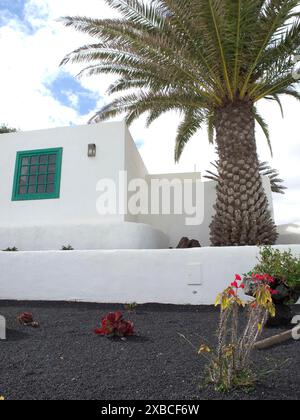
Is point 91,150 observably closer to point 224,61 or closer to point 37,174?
point 37,174

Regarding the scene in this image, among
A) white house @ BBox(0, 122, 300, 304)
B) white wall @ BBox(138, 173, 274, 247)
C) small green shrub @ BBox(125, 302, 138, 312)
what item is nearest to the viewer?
small green shrub @ BBox(125, 302, 138, 312)

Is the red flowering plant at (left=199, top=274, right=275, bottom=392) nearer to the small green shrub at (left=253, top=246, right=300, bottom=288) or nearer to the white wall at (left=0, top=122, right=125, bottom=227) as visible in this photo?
the small green shrub at (left=253, top=246, right=300, bottom=288)

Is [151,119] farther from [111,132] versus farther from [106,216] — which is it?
[106,216]

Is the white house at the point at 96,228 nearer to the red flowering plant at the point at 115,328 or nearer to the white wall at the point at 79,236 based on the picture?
the white wall at the point at 79,236

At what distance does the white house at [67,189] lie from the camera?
8758 mm

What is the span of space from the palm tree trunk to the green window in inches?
186

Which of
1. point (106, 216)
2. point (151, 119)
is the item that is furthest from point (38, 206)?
point (151, 119)

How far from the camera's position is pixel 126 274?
6.75 m

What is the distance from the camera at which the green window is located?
970cm

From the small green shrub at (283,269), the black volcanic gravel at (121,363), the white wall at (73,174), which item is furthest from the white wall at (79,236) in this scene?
the small green shrub at (283,269)

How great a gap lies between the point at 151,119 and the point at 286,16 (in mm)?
5228

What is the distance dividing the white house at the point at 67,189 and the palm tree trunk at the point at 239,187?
228 cm

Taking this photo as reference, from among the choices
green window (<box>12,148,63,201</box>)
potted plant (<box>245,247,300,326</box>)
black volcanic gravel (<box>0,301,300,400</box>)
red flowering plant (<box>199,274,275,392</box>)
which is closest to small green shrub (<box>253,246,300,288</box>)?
potted plant (<box>245,247,300,326</box>)

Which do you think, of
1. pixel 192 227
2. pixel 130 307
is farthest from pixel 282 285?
pixel 192 227
